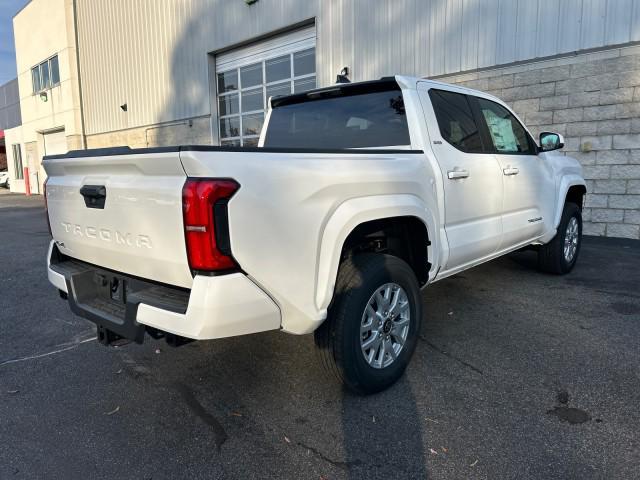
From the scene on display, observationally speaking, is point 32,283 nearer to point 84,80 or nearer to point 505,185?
point 505,185

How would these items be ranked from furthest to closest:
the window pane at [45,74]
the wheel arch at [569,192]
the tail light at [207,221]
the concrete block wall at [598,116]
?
the window pane at [45,74] < the concrete block wall at [598,116] < the wheel arch at [569,192] < the tail light at [207,221]

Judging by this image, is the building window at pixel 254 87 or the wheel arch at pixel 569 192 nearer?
the wheel arch at pixel 569 192

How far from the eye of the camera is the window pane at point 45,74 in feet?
76.9

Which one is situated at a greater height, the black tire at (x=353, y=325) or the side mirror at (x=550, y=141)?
the side mirror at (x=550, y=141)

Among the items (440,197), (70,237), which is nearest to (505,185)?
(440,197)

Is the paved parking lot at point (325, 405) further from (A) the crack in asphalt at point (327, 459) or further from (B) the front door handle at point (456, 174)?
(B) the front door handle at point (456, 174)

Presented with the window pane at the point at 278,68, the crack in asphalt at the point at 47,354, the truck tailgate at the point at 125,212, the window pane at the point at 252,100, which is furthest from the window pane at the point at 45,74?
the truck tailgate at the point at 125,212

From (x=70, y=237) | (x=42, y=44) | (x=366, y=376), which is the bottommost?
(x=366, y=376)

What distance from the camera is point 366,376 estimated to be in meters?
2.77

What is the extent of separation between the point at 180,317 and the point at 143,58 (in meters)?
17.7

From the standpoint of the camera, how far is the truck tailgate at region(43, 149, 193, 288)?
7.21 feet

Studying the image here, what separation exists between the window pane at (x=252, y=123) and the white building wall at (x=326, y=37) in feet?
5.69

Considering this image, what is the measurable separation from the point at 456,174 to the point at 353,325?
60.9 inches

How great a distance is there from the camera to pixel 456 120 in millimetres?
3852
